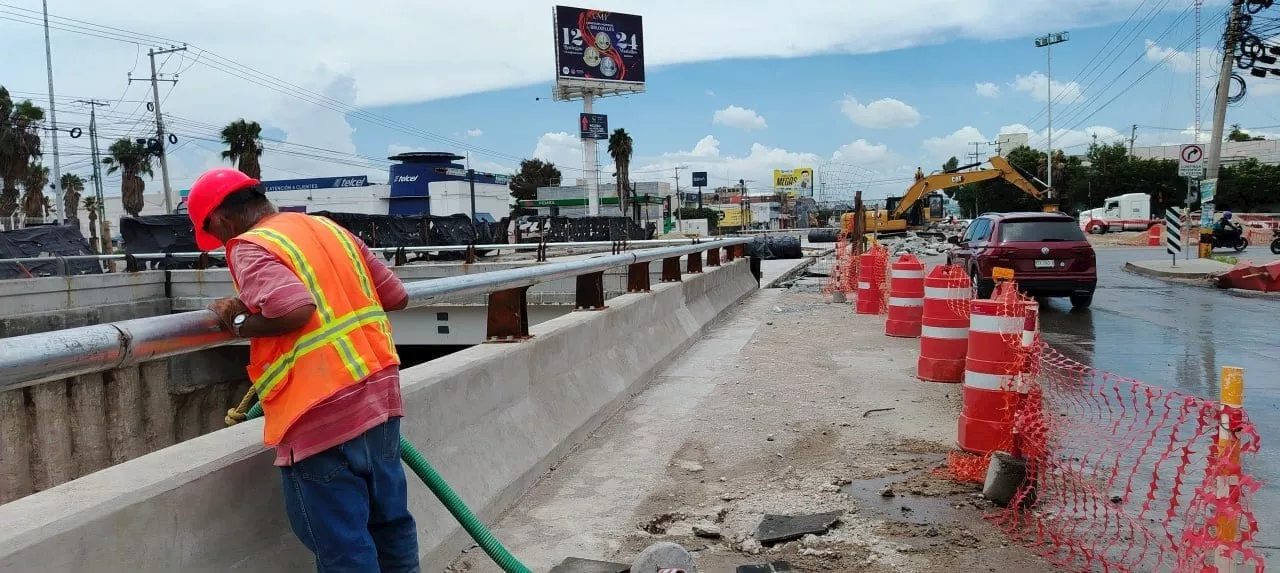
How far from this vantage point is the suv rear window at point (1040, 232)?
537 inches

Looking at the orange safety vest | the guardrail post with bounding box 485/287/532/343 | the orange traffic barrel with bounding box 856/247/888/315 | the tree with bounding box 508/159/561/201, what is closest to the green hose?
Result: the orange safety vest

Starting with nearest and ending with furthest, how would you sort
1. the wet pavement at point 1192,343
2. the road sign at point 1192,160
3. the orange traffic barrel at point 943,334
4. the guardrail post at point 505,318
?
the guardrail post at point 505,318 → the wet pavement at point 1192,343 → the orange traffic barrel at point 943,334 → the road sign at point 1192,160

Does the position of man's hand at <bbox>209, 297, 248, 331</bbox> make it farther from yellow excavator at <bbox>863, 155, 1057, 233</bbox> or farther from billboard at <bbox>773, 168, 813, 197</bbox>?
billboard at <bbox>773, 168, 813, 197</bbox>

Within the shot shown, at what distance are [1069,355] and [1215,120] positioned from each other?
24.9 m

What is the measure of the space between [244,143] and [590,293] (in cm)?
5692

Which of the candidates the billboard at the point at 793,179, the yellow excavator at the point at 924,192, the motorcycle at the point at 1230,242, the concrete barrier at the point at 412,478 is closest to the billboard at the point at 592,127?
the yellow excavator at the point at 924,192

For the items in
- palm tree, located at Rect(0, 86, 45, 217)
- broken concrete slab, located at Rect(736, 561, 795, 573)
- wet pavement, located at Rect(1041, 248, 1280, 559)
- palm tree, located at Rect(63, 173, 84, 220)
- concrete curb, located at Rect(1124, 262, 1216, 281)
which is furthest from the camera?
palm tree, located at Rect(63, 173, 84, 220)

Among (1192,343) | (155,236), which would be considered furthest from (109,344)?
(155,236)

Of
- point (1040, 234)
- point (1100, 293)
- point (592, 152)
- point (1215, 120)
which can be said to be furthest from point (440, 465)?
point (592, 152)

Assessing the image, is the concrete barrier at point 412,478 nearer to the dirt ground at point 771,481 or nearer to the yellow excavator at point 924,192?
the dirt ground at point 771,481

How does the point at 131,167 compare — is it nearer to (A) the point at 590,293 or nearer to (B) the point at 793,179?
(A) the point at 590,293

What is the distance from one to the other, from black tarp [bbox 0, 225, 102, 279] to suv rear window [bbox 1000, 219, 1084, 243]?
2039 centimetres

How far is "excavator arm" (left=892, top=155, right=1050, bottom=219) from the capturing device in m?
35.4

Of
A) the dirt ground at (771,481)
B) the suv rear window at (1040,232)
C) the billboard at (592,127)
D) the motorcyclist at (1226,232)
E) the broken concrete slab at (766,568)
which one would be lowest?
the dirt ground at (771,481)
